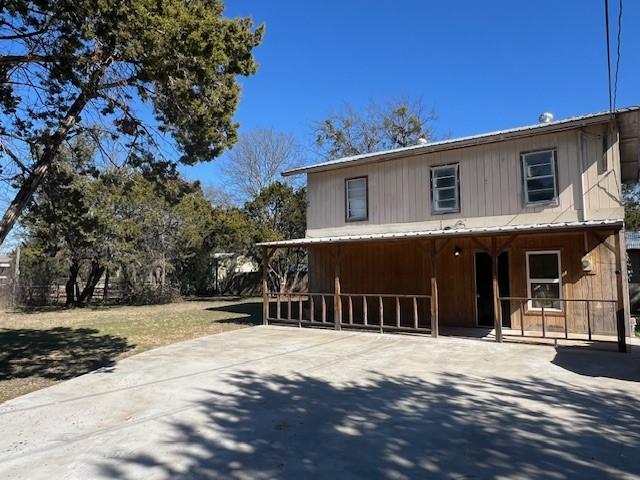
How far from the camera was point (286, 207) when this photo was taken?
2358 cm

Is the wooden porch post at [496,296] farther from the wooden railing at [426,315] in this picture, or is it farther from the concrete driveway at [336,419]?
the concrete driveway at [336,419]

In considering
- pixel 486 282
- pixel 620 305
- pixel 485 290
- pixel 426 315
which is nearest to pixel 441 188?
pixel 486 282

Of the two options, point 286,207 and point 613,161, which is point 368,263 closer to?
point 613,161

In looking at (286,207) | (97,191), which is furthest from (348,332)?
(286,207)

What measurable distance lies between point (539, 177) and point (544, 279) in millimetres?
2509

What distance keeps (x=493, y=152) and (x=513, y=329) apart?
179 inches

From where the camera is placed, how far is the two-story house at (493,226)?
35.3 feet

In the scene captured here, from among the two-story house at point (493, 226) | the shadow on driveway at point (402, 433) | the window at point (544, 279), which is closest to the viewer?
the shadow on driveway at point (402, 433)

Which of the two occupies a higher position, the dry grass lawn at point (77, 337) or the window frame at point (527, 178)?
the window frame at point (527, 178)

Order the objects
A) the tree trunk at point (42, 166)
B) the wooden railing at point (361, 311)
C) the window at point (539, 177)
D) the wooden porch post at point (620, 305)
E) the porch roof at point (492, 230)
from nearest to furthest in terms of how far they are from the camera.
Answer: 1. the tree trunk at point (42, 166)
2. the wooden porch post at point (620, 305)
3. the porch roof at point (492, 230)
4. the window at point (539, 177)
5. the wooden railing at point (361, 311)

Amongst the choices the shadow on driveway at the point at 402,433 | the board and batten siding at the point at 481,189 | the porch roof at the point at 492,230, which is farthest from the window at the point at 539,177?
the shadow on driveway at the point at 402,433

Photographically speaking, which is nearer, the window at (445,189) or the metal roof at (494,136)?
the metal roof at (494,136)

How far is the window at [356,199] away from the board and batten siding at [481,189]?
0.17m

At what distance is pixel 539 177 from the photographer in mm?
11648
